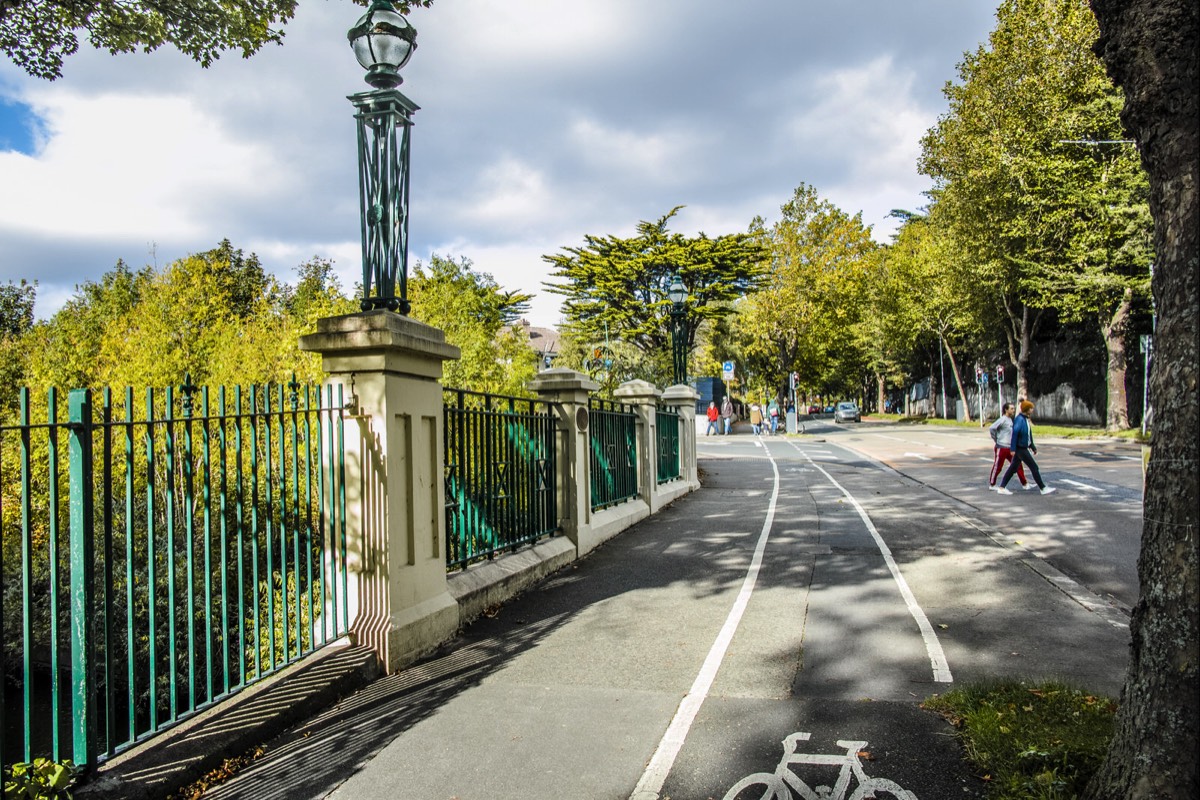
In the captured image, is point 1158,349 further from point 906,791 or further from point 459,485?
point 459,485

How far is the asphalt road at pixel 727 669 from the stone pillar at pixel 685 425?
18.9 feet

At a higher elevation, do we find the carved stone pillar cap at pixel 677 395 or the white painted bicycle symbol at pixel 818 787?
the carved stone pillar cap at pixel 677 395

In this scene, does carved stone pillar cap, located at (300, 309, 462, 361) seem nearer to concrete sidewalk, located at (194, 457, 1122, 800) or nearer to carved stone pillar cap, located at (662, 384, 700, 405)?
concrete sidewalk, located at (194, 457, 1122, 800)

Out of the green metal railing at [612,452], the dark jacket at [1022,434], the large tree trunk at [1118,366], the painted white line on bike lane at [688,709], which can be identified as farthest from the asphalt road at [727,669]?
the large tree trunk at [1118,366]

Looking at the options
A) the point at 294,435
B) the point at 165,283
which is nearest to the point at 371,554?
the point at 294,435

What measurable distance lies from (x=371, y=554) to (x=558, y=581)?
309 cm

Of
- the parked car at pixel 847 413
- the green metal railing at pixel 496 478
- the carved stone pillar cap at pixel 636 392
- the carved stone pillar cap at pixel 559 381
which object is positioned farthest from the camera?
the parked car at pixel 847 413

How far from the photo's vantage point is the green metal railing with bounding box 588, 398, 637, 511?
10.3 metres

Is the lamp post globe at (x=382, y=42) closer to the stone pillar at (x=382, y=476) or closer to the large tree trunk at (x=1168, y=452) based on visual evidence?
the stone pillar at (x=382, y=476)

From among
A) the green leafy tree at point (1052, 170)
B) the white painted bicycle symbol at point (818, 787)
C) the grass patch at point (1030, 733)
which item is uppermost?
the green leafy tree at point (1052, 170)

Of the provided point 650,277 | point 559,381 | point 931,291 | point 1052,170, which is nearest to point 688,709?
point 559,381

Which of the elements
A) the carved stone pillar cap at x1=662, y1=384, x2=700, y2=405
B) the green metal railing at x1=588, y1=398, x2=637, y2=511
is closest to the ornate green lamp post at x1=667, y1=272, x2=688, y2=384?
the carved stone pillar cap at x1=662, y1=384, x2=700, y2=405

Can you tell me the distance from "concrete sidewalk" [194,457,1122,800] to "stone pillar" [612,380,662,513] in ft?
14.8

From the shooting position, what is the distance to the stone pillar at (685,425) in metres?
16.4
